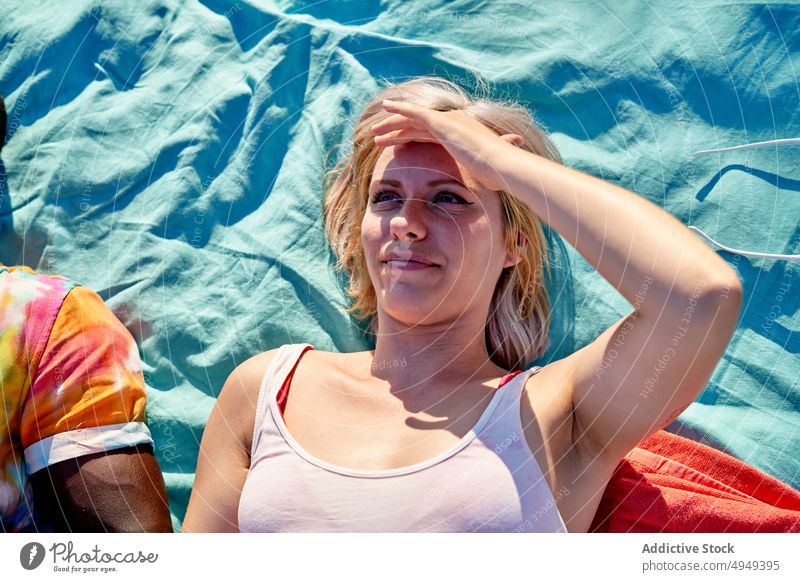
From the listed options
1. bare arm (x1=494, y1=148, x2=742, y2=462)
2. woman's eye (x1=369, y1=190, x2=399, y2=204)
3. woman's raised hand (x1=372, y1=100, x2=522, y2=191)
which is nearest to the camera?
bare arm (x1=494, y1=148, x2=742, y2=462)

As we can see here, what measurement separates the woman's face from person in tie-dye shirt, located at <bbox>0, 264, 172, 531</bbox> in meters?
0.35

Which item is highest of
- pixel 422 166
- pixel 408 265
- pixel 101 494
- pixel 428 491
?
pixel 422 166

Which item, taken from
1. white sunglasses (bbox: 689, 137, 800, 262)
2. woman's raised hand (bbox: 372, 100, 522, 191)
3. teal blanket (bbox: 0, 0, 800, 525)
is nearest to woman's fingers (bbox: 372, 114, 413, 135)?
woman's raised hand (bbox: 372, 100, 522, 191)

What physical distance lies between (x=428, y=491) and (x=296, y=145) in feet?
1.87

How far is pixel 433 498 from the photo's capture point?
2.67 feet

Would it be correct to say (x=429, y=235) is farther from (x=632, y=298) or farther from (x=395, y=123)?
(x=632, y=298)

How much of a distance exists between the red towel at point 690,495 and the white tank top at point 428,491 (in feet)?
0.49

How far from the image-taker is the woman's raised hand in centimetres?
85

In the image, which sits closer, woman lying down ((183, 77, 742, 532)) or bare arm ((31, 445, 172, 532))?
woman lying down ((183, 77, 742, 532))

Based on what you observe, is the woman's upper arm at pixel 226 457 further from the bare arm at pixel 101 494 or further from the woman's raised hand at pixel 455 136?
the woman's raised hand at pixel 455 136

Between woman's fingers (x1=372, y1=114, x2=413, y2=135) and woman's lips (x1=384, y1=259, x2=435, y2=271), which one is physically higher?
woman's fingers (x1=372, y1=114, x2=413, y2=135)

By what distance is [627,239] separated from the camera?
2.43ft

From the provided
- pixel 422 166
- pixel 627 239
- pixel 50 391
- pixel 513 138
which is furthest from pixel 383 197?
pixel 50 391

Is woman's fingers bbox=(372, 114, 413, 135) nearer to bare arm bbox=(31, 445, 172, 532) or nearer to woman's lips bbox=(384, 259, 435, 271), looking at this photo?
woman's lips bbox=(384, 259, 435, 271)
